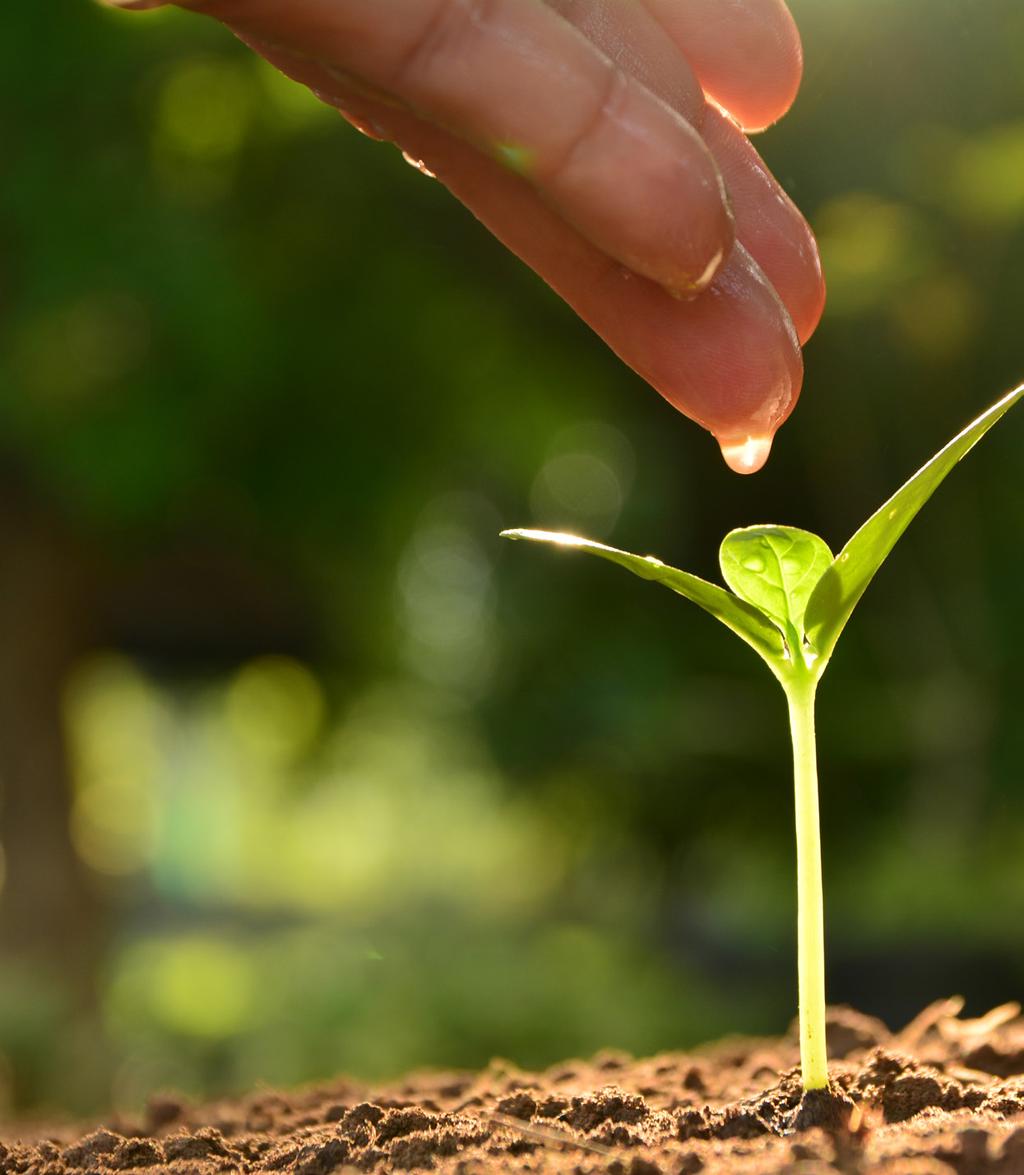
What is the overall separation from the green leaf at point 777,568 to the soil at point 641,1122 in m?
0.31

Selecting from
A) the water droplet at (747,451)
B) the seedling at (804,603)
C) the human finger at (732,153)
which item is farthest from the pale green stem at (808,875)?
the human finger at (732,153)

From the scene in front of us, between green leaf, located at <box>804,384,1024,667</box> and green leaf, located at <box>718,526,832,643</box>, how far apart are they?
15mm

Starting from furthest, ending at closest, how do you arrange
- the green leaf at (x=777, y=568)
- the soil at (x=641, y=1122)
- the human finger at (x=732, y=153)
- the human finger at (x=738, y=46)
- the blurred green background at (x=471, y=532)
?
1. the blurred green background at (x=471, y=532)
2. the human finger at (x=738, y=46)
3. the human finger at (x=732, y=153)
4. the green leaf at (x=777, y=568)
5. the soil at (x=641, y=1122)

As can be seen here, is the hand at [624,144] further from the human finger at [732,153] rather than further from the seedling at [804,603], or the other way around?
the seedling at [804,603]

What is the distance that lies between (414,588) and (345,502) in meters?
0.79

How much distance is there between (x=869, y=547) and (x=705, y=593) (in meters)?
0.11

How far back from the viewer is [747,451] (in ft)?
3.38

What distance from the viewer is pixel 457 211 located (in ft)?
A: 10.5

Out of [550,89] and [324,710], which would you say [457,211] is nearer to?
[324,710]

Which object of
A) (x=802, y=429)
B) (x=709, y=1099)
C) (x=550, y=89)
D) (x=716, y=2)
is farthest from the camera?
(x=802, y=429)

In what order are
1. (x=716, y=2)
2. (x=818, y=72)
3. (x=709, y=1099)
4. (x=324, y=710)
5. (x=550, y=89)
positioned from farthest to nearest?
1. (x=324, y=710)
2. (x=818, y=72)
3. (x=716, y=2)
4. (x=709, y=1099)
5. (x=550, y=89)

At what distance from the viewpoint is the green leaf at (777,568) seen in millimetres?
825

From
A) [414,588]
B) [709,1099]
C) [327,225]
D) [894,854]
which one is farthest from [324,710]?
[709,1099]

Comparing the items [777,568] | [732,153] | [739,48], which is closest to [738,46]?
[739,48]
